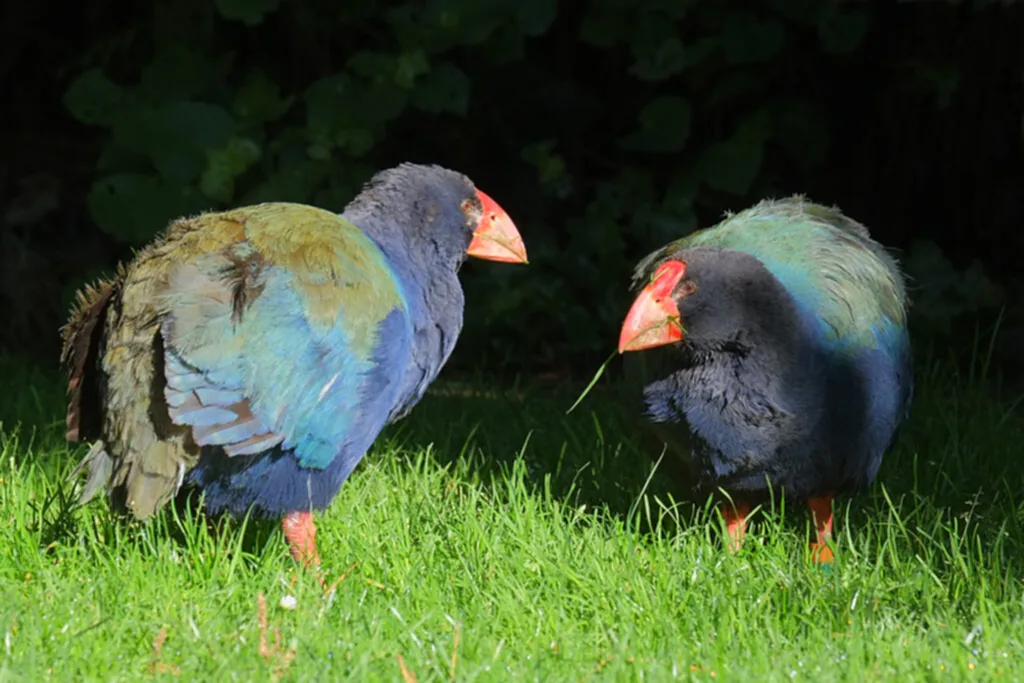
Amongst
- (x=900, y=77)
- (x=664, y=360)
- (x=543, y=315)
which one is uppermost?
(x=900, y=77)

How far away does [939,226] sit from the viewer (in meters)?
4.98

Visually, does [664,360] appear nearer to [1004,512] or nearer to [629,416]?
[629,416]

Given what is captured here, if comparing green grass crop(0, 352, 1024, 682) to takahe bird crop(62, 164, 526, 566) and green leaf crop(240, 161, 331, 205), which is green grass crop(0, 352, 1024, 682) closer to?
takahe bird crop(62, 164, 526, 566)

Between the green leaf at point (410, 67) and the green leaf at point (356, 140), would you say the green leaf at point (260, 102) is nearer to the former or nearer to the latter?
the green leaf at point (356, 140)

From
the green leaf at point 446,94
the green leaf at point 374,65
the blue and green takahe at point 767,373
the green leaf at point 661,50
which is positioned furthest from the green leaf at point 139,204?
the blue and green takahe at point 767,373

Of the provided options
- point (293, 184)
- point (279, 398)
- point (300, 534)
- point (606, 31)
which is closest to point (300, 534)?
point (300, 534)

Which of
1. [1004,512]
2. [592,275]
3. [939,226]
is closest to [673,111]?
[592,275]

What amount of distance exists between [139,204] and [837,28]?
220 centimetres

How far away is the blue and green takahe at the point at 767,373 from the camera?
2.90 metres

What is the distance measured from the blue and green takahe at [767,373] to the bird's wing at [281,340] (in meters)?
0.50

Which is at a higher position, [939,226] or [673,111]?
[673,111]

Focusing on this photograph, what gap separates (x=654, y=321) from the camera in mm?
2896

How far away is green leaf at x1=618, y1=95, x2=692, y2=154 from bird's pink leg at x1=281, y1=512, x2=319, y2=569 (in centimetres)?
217

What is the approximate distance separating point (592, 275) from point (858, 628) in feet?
7.94
